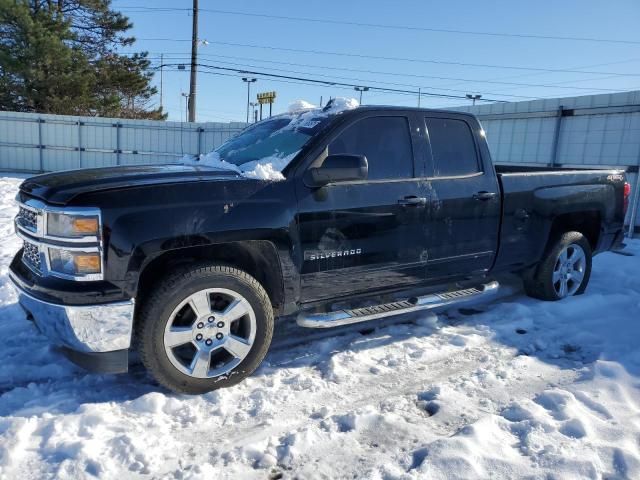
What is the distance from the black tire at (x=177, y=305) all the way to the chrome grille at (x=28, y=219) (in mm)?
797

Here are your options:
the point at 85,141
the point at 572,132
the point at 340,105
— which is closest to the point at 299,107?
the point at 340,105

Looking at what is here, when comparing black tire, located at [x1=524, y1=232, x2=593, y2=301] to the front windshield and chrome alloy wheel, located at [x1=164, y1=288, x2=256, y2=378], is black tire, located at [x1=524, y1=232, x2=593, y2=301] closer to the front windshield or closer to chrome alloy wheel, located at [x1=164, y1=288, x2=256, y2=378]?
the front windshield

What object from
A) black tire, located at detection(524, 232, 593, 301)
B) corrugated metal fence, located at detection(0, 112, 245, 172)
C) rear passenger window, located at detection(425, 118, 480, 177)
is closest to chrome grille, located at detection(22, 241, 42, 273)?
rear passenger window, located at detection(425, 118, 480, 177)

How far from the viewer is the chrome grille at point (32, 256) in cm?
294

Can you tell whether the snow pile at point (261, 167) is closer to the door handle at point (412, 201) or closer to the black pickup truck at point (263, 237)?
the black pickup truck at point (263, 237)

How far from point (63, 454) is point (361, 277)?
2.16 meters

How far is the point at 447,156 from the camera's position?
420 cm

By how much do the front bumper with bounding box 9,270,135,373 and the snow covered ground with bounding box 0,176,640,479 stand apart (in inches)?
11.8

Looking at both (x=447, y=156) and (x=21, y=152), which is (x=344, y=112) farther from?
(x=21, y=152)

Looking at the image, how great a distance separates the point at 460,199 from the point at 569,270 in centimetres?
195

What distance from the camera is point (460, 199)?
4.11 m

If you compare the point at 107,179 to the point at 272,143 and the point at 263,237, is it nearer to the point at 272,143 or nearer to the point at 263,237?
the point at 263,237

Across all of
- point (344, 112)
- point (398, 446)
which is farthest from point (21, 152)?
point (398, 446)

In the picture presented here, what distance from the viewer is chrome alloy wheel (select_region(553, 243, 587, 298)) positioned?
16.8ft
